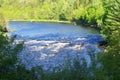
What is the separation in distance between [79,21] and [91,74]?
14495cm

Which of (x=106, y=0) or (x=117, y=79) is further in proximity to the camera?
(x=106, y=0)

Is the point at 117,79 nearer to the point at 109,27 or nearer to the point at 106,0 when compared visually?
the point at 109,27

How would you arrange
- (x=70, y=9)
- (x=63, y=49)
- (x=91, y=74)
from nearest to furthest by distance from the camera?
(x=91, y=74), (x=63, y=49), (x=70, y=9)

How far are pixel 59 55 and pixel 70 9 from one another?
495ft

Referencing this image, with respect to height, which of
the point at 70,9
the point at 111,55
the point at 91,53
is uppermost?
the point at 91,53

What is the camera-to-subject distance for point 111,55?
66.3 ft

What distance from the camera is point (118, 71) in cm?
1648

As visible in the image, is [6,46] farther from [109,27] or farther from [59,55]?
[109,27]

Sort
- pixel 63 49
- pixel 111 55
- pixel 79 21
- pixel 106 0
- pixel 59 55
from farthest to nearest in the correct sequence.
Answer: pixel 79 21
pixel 106 0
pixel 63 49
pixel 59 55
pixel 111 55

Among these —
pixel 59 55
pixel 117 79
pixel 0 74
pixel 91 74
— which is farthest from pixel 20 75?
pixel 59 55

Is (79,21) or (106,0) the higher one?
(106,0)

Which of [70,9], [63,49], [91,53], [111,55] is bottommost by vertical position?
[70,9]

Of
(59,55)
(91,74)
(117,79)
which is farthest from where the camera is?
(59,55)

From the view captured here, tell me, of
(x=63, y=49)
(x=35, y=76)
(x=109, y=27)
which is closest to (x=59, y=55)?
(x=63, y=49)
